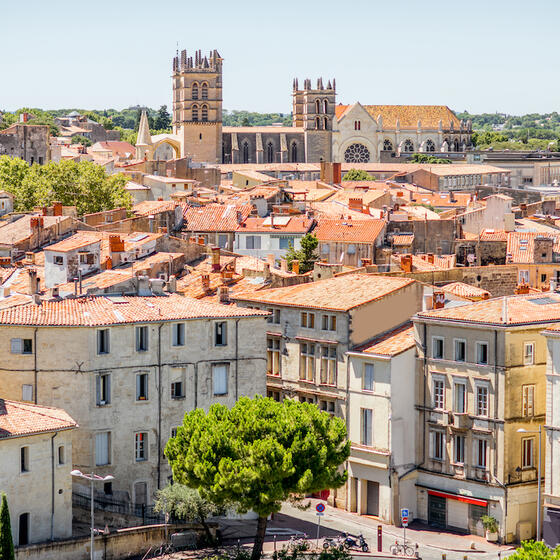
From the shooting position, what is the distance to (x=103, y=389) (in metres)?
55.5

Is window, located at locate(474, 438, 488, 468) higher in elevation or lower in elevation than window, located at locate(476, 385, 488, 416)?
lower

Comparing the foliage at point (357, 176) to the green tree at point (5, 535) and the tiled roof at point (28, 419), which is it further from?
the green tree at point (5, 535)

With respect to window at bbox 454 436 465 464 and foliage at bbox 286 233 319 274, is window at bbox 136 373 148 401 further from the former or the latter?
foliage at bbox 286 233 319 274

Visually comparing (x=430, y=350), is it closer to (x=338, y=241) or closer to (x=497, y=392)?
(x=497, y=392)

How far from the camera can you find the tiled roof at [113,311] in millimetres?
55281

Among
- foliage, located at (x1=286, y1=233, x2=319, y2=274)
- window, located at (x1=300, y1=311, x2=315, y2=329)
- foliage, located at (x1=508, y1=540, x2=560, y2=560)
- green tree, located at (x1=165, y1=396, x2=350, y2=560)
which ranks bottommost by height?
foliage, located at (x1=508, y1=540, x2=560, y2=560)

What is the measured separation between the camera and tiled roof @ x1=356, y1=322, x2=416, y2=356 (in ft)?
198

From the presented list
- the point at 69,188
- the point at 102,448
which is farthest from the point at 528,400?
the point at 69,188

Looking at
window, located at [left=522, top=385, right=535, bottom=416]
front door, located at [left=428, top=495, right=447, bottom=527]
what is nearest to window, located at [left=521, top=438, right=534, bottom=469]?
window, located at [left=522, top=385, right=535, bottom=416]

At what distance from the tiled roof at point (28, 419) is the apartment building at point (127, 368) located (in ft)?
9.75

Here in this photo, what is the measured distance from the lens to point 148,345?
5659cm

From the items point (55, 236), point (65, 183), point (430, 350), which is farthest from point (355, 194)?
point (430, 350)

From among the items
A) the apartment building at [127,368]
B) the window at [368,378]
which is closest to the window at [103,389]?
the apartment building at [127,368]

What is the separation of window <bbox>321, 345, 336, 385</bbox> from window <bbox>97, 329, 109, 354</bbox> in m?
11.0
